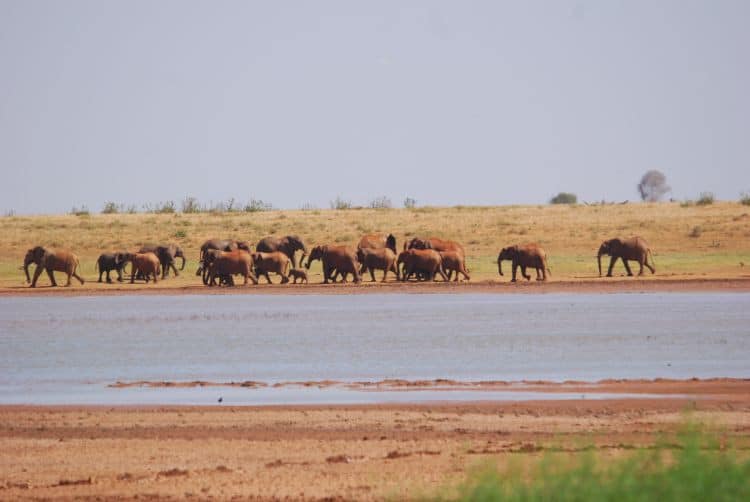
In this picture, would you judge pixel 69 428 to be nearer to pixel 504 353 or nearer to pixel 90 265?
pixel 504 353

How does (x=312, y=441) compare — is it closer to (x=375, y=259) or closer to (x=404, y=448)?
(x=404, y=448)

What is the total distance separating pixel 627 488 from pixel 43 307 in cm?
2871

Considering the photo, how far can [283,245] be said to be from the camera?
151 feet

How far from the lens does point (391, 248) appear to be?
4459 cm

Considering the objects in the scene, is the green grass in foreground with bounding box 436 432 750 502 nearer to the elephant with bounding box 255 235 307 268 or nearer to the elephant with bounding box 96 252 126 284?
the elephant with bounding box 96 252 126 284

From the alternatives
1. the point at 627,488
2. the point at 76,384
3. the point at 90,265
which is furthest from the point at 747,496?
the point at 90,265

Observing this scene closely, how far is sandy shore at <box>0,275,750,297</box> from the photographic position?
125 ft

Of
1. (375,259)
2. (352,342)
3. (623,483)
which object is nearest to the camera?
(623,483)

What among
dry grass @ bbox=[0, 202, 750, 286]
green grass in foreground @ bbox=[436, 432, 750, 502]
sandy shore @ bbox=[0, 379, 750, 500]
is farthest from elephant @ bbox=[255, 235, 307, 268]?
green grass in foreground @ bbox=[436, 432, 750, 502]

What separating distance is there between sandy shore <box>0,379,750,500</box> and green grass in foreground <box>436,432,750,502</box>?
236cm

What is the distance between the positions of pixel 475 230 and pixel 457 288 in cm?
1649

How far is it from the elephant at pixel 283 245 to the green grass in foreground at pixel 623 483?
1473 inches

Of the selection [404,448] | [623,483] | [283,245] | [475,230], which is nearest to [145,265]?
[283,245]

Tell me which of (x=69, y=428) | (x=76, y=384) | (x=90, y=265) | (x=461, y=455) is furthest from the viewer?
(x=90, y=265)
